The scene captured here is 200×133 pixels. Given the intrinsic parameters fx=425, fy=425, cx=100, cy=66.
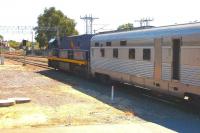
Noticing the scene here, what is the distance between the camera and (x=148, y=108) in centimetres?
1675

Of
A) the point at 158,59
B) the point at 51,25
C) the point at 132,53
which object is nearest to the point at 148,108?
the point at 158,59

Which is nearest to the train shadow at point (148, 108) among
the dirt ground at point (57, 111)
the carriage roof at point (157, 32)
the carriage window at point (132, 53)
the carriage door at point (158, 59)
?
the dirt ground at point (57, 111)

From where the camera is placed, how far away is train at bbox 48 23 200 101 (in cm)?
1541

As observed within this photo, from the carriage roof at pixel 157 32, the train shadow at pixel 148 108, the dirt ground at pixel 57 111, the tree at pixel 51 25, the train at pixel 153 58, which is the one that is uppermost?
the tree at pixel 51 25

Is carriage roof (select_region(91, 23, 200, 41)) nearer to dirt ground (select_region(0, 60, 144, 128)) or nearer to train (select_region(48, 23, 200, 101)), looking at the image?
train (select_region(48, 23, 200, 101))

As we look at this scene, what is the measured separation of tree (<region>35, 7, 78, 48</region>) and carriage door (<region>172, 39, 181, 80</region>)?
85.1 m

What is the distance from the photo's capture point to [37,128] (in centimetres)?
1276

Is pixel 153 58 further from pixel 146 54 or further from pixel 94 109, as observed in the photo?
pixel 94 109

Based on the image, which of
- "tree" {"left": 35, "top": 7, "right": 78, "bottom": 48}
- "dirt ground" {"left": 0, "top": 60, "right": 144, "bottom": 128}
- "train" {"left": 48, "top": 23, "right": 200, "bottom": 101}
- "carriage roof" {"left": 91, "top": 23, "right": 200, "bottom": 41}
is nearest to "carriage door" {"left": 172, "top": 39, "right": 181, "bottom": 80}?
"train" {"left": 48, "top": 23, "right": 200, "bottom": 101}

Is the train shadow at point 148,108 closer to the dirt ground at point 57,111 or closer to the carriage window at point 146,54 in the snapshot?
the dirt ground at point 57,111

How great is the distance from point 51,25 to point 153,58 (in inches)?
3486

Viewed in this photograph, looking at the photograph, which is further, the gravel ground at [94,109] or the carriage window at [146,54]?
the carriage window at [146,54]

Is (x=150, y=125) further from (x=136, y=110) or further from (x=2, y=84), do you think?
(x=2, y=84)

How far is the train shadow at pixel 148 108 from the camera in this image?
13656mm
